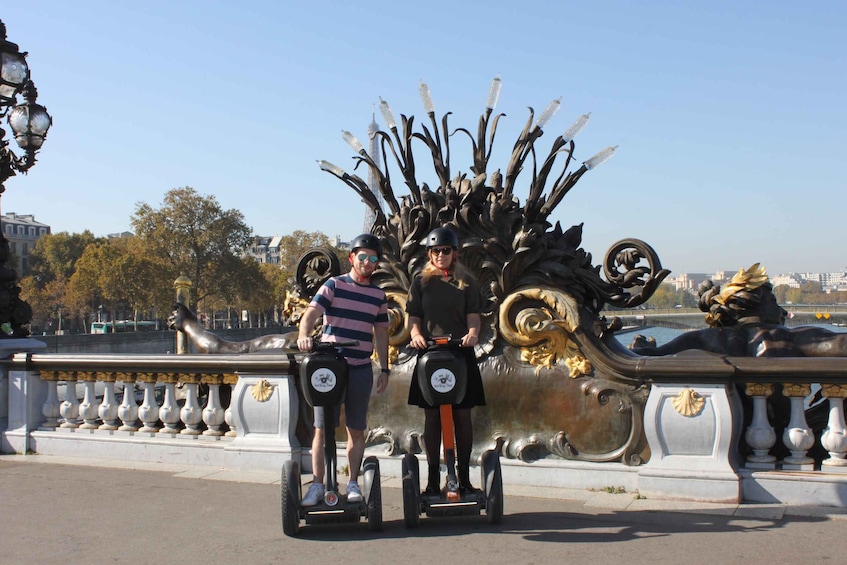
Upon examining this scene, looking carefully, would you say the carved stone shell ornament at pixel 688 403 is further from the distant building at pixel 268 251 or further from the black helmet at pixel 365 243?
the distant building at pixel 268 251

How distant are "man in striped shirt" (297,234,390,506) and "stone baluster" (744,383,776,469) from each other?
2.70 meters

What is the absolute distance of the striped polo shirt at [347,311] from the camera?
5.43 m

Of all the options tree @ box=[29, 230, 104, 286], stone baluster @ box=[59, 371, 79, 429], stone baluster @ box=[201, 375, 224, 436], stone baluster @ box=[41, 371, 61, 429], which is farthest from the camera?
tree @ box=[29, 230, 104, 286]

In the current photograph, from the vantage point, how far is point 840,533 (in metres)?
5.05

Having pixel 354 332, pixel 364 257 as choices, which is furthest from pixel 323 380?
pixel 364 257

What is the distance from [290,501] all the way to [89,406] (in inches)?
154

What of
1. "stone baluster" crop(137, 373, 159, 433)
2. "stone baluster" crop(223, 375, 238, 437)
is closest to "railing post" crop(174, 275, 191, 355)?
"stone baluster" crop(137, 373, 159, 433)

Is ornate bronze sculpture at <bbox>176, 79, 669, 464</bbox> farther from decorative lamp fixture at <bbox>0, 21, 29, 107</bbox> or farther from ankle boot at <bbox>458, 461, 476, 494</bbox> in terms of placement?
decorative lamp fixture at <bbox>0, 21, 29, 107</bbox>

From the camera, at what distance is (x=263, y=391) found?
7070 millimetres

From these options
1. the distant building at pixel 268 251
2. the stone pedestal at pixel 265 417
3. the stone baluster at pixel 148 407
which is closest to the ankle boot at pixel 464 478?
the stone pedestal at pixel 265 417

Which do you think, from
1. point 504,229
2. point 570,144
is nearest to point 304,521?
point 504,229

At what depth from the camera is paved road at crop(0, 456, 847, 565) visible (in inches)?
187

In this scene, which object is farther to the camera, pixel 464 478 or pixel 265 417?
pixel 265 417

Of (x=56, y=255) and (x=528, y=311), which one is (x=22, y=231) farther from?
(x=528, y=311)
